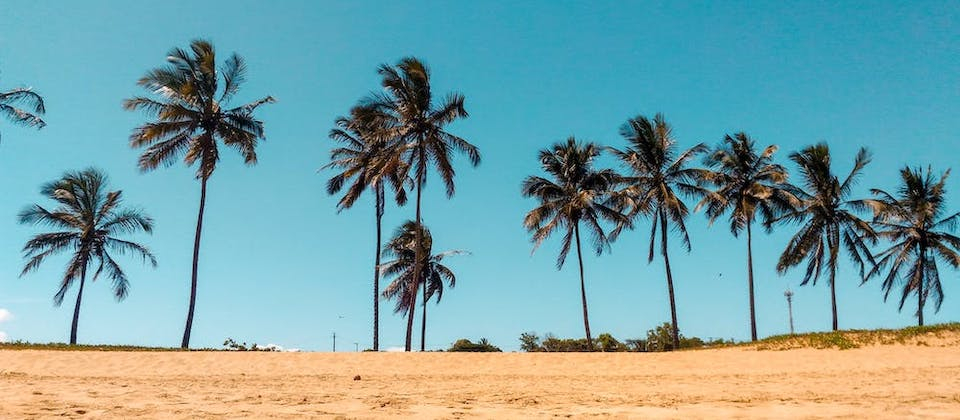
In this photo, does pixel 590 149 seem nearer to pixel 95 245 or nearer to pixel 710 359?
pixel 710 359

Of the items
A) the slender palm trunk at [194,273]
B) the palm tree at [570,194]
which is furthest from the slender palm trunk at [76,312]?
the palm tree at [570,194]

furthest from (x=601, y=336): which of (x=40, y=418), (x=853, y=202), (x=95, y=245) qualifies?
(x=40, y=418)

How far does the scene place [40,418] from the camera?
6363 mm

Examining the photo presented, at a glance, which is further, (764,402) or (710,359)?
(710,359)

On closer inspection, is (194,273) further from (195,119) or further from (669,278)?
(669,278)

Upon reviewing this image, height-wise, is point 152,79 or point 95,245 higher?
point 152,79

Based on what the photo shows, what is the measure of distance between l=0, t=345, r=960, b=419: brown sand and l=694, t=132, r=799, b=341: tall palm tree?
12.5 meters

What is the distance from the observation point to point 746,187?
31781 millimetres

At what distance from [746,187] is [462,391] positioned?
999 inches

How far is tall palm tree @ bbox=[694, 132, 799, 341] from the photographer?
102 ft

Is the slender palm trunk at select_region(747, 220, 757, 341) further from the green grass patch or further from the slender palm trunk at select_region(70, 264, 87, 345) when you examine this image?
the slender palm trunk at select_region(70, 264, 87, 345)

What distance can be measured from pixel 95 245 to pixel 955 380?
108 feet

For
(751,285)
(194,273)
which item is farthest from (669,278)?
(194,273)

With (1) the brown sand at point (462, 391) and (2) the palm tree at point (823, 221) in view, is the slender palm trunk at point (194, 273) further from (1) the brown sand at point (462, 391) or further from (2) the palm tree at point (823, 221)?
(2) the palm tree at point (823, 221)
